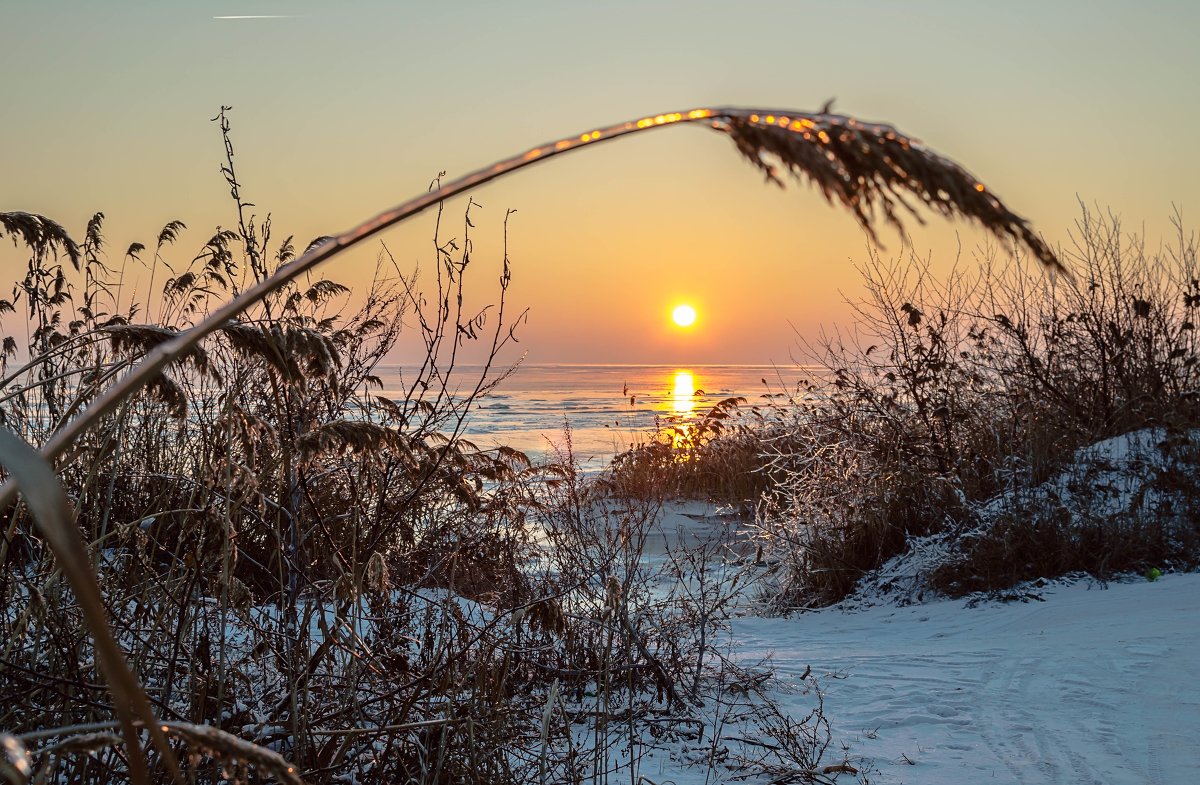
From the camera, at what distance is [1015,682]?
5191 mm

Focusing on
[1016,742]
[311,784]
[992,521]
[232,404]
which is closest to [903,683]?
[1016,742]

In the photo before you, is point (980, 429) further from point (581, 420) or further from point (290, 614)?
point (581, 420)

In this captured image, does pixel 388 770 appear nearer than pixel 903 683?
Yes

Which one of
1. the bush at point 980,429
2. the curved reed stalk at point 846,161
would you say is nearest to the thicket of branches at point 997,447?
the bush at point 980,429

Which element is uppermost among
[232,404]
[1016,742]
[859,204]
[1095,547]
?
[859,204]

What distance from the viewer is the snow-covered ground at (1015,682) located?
412 centimetres

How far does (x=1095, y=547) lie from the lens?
7.41m

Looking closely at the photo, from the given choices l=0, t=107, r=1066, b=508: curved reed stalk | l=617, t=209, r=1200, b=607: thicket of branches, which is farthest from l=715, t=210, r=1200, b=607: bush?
l=0, t=107, r=1066, b=508: curved reed stalk

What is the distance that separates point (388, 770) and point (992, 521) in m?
5.95

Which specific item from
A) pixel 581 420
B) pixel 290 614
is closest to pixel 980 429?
pixel 290 614

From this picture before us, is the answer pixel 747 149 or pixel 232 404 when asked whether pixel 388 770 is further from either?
pixel 747 149

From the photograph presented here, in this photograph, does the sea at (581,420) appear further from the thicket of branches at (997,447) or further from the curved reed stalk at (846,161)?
the curved reed stalk at (846,161)

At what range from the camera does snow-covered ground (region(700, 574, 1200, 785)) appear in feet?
13.5

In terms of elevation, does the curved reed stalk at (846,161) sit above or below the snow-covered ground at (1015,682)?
above
